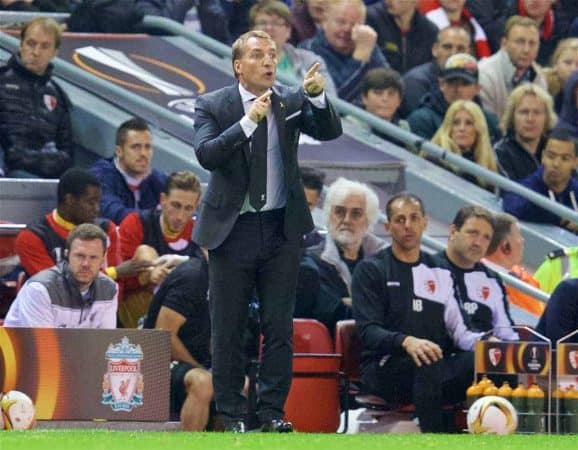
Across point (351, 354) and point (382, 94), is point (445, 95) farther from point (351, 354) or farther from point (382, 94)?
point (351, 354)

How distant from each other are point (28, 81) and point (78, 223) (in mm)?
2112

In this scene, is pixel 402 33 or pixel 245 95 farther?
pixel 402 33

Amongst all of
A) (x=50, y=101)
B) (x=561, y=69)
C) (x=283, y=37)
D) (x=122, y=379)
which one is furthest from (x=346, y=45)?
(x=122, y=379)

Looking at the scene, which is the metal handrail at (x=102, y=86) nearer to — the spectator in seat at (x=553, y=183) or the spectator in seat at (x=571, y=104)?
the spectator in seat at (x=553, y=183)

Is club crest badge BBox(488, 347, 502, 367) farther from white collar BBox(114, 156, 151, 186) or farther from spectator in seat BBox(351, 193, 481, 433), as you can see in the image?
white collar BBox(114, 156, 151, 186)

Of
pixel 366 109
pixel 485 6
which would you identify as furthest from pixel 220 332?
pixel 485 6

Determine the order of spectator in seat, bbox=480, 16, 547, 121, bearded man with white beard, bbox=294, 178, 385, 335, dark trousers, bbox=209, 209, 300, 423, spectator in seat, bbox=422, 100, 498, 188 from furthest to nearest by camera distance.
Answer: spectator in seat, bbox=480, 16, 547, 121 → spectator in seat, bbox=422, 100, 498, 188 → bearded man with white beard, bbox=294, 178, 385, 335 → dark trousers, bbox=209, 209, 300, 423

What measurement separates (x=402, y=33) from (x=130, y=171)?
17.2ft

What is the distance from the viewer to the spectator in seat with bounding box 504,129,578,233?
1601 centimetres

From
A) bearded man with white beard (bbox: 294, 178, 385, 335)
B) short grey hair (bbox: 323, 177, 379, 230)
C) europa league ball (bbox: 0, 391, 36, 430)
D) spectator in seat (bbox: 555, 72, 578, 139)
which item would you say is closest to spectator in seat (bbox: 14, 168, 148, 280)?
bearded man with white beard (bbox: 294, 178, 385, 335)

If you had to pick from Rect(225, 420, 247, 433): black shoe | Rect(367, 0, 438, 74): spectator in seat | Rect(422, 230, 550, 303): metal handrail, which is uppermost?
Rect(367, 0, 438, 74): spectator in seat

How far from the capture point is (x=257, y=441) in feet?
31.2

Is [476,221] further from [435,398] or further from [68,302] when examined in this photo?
[68,302]

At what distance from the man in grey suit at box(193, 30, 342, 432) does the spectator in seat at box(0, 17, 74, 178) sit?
394cm
